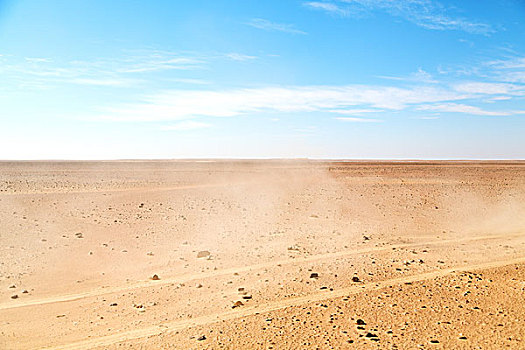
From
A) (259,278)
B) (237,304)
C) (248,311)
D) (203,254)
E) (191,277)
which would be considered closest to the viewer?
(248,311)

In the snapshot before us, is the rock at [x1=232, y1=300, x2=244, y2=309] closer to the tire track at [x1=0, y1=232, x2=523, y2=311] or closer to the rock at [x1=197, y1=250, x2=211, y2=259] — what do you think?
the tire track at [x1=0, y1=232, x2=523, y2=311]

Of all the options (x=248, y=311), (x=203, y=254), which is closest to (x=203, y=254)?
(x=203, y=254)

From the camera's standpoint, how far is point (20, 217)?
14.5m

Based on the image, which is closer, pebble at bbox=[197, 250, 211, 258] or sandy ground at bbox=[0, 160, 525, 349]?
sandy ground at bbox=[0, 160, 525, 349]

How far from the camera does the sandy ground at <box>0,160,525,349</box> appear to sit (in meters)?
5.57

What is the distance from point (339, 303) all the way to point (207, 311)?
2.00 m

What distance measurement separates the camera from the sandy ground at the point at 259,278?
557cm

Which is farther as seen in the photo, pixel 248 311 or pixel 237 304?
pixel 237 304

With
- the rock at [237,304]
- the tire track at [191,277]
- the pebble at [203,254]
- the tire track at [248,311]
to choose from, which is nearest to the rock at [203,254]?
the pebble at [203,254]

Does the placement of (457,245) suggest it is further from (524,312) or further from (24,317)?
(24,317)

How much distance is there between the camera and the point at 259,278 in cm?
809

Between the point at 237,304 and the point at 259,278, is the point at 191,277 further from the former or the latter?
the point at 237,304

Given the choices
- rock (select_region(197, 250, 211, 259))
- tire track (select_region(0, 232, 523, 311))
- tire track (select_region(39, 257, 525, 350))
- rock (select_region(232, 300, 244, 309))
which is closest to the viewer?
tire track (select_region(39, 257, 525, 350))

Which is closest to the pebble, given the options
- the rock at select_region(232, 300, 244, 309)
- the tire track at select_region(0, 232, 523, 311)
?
the tire track at select_region(0, 232, 523, 311)
